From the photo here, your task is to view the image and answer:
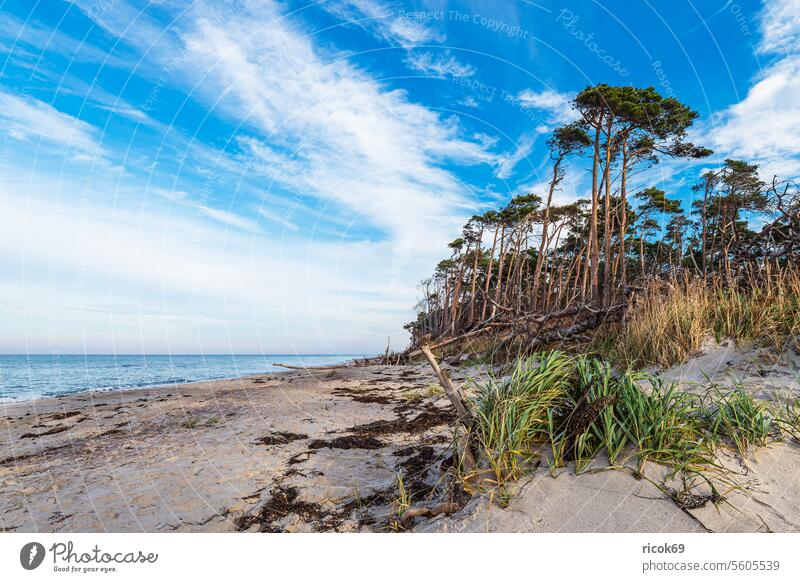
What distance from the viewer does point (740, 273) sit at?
6.73 metres

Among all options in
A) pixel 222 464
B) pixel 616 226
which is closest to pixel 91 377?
pixel 222 464

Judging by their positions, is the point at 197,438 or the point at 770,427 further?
the point at 197,438

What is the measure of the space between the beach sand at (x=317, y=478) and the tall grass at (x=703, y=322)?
0.31 metres

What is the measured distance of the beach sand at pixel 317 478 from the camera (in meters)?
2.16

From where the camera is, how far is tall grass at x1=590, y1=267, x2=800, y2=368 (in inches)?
180

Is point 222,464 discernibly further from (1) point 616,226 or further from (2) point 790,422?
(1) point 616,226

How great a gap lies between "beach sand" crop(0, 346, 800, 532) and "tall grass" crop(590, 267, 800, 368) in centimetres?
31

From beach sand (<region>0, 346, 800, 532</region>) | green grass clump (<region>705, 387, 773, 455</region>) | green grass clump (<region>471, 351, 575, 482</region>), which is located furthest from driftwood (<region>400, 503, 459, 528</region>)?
green grass clump (<region>705, 387, 773, 455</region>)

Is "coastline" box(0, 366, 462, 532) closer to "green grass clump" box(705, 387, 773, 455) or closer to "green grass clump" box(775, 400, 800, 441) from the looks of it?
"green grass clump" box(705, 387, 773, 455)

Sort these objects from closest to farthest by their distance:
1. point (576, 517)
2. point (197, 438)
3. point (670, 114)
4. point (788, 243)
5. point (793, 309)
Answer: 1. point (576, 517)
2. point (793, 309)
3. point (197, 438)
4. point (788, 243)
5. point (670, 114)
